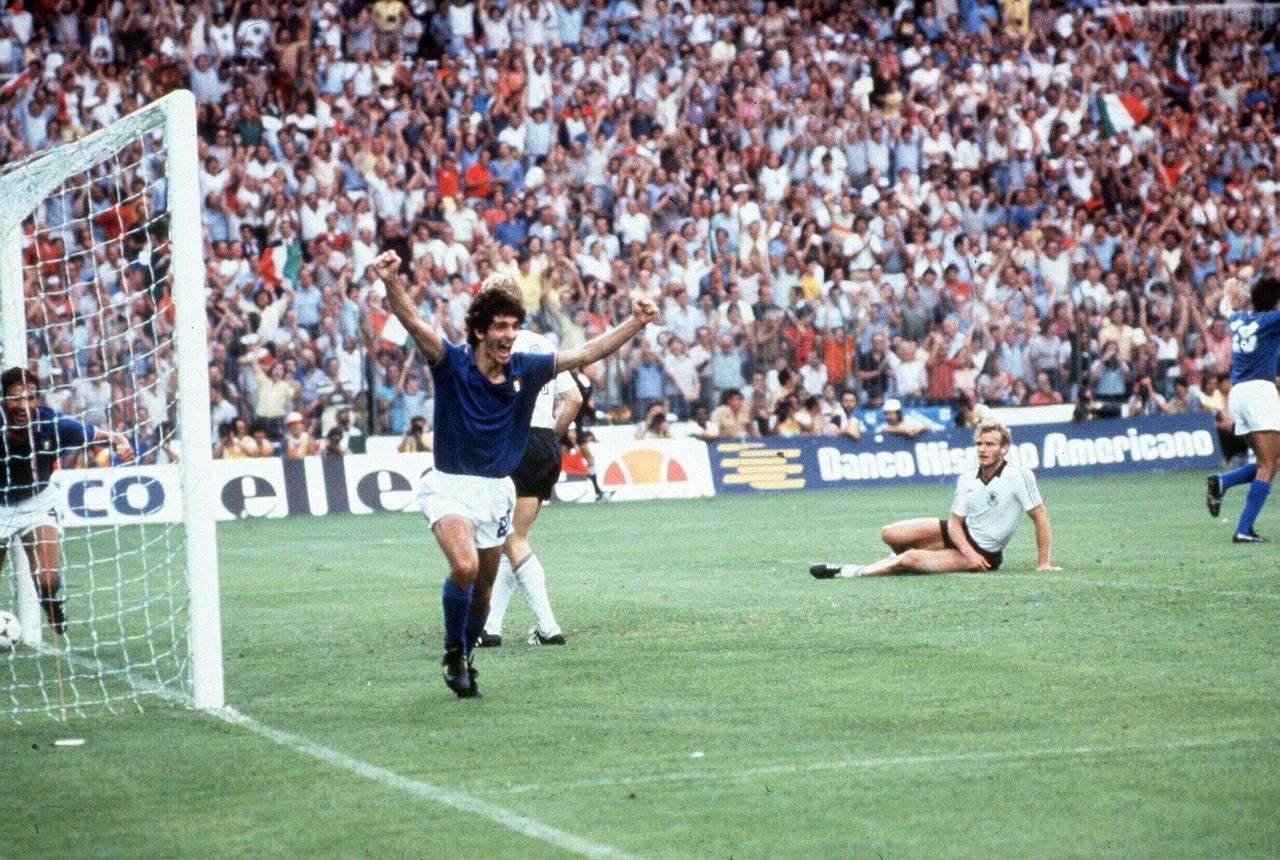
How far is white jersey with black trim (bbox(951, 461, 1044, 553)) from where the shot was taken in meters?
12.8

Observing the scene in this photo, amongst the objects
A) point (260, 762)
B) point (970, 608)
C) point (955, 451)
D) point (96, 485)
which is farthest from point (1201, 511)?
point (260, 762)

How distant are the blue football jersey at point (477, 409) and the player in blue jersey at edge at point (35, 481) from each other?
2948mm

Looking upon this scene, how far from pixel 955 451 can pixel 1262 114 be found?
11.2 metres

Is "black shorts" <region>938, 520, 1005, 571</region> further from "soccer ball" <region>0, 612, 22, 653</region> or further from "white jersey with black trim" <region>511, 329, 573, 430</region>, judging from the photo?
"soccer ball" <region>0, 612, 22, 653</region>

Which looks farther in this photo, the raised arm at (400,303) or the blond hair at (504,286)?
the blond hair at (504,286)

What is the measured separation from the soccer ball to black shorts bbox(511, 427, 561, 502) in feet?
10.3

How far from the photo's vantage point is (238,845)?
5.48 m

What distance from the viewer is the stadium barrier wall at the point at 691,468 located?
20625mm

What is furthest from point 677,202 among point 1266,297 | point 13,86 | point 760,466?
point 1266,297

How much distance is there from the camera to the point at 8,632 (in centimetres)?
1038

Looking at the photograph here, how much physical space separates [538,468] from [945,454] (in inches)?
601

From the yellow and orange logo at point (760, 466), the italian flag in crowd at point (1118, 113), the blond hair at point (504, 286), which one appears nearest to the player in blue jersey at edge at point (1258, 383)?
the blond hair at point (504, 286)

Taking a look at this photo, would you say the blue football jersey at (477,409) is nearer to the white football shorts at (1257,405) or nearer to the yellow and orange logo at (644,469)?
the white football shorts at (1257,405)

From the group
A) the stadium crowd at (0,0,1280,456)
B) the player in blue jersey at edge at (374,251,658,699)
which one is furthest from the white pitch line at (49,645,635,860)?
the stadium crowd at (0,0,1280,456)
